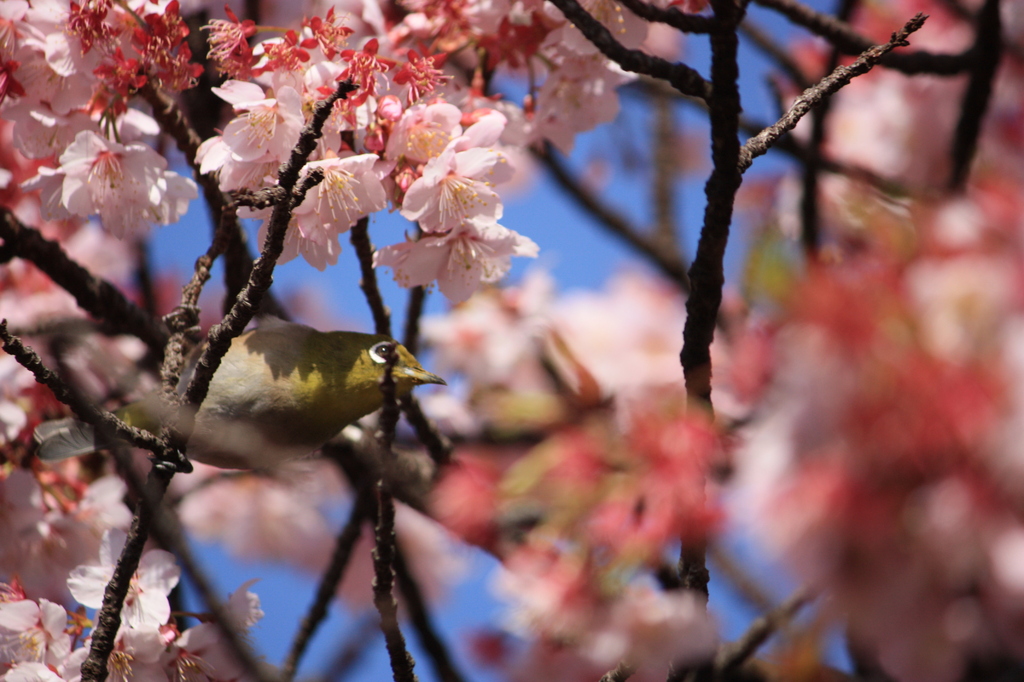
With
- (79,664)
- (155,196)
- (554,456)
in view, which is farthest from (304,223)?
(79,664)

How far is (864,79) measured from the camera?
18.6ft

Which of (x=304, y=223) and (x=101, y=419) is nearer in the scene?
(x=101, y=419)

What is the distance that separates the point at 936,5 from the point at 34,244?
4.94m

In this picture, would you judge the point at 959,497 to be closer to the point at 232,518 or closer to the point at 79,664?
the point at 79,664

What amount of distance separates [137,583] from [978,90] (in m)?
3.75

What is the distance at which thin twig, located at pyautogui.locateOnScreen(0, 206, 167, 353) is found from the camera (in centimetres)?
311

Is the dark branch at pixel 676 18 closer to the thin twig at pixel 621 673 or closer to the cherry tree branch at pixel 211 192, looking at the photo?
the cherry tree branch at pixel 211 192

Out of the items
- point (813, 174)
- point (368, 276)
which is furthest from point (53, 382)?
point (813, 174)

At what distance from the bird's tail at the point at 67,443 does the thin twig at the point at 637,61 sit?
2.16 m

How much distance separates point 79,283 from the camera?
317cm

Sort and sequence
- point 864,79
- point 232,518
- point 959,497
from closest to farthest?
point 959,497, point 864,79, point 232,518

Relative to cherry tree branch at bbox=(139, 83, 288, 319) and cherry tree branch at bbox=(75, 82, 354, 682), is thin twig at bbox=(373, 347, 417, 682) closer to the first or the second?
cherry tree branch at bbox=(75, 82, 354, 682)

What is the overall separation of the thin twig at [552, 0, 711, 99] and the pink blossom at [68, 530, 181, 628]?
1.84 meters

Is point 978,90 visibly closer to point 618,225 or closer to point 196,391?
point 618,225
